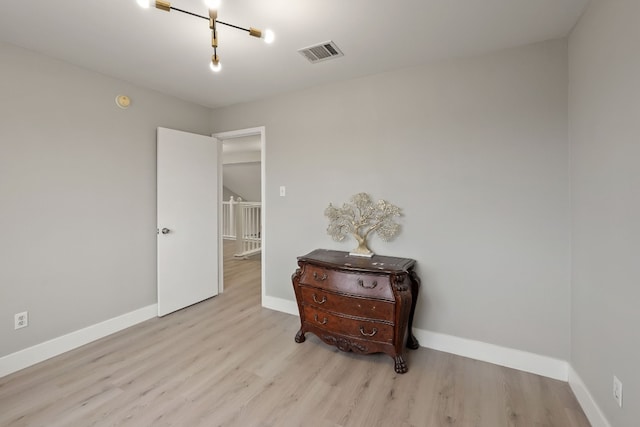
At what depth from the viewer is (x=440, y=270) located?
2514 millimetres

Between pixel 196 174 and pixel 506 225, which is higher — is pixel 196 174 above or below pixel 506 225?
above

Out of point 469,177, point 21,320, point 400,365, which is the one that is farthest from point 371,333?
point 21,320

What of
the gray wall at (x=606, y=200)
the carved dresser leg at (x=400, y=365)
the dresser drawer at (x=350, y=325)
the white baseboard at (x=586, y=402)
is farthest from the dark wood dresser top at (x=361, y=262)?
the white baseboard at (x=586, y=402)

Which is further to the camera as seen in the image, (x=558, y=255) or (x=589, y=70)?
(x=558, y=255)

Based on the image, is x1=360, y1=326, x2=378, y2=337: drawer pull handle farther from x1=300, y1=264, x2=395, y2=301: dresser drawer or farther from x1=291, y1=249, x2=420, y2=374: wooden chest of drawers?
x1=300, y1=264, x2=395, y2=301: dresser drawer

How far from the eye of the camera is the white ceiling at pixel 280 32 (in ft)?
5.79

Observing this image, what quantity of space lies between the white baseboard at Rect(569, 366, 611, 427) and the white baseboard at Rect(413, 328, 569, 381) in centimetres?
10

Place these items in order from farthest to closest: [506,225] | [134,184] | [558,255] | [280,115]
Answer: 1. [280,115]
2. [134,184]
3. [506,225]
4. [558,255]

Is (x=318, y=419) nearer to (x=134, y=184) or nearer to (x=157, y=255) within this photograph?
(x=157, y=255)

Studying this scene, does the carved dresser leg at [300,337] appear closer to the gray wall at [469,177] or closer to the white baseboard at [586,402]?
the gray wall at [469,177]

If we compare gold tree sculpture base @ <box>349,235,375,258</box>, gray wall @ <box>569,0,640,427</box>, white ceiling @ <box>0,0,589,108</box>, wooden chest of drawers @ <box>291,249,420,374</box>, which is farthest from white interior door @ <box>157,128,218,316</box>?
gray wall @ <box>569,0,640,427</box>

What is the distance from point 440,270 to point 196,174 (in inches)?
111

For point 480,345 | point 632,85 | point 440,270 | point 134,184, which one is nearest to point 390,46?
point 632,85

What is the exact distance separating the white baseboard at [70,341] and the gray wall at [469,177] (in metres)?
2.01
